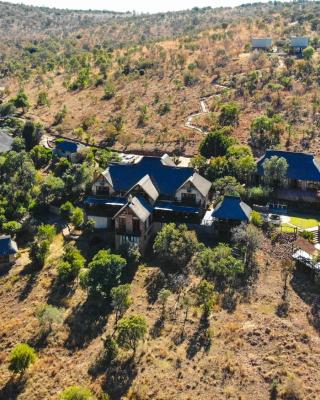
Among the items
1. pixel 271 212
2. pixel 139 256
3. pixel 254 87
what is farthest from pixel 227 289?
pixel 254 87

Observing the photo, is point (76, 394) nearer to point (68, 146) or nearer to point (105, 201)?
point (105, 201)

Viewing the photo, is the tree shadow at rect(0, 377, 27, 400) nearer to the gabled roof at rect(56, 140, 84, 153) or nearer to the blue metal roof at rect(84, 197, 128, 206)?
the blue metal roof at rect(84, 197, 128, 206)

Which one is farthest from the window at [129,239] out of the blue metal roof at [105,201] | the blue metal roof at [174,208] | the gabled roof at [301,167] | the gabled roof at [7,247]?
the gabled roof at [301,167]

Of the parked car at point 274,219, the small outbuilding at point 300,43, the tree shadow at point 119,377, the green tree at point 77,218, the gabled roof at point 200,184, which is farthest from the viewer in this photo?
the small outbuilding at point 300,43

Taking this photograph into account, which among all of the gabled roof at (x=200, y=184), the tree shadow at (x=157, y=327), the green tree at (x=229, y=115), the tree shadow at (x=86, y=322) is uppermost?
the green tree at (x=229, y=115)

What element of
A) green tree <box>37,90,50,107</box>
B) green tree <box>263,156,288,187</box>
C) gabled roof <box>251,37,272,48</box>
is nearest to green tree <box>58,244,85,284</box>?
green tree <box>263,156,288,187</box>

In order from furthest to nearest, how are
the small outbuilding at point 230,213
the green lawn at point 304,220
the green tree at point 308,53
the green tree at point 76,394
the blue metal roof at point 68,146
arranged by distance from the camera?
1. the green tree at point 308,53
2. the blue metal roof at point 68,146
3. the green lawn at point 304,220
4. the small outbuilding at point 230,213
5. the green tree at point 76,394

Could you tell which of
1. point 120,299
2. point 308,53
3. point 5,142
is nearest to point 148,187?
point 120,299

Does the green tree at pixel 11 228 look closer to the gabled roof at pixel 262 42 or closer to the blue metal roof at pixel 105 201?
the blue metal roof at pixel 105 201
